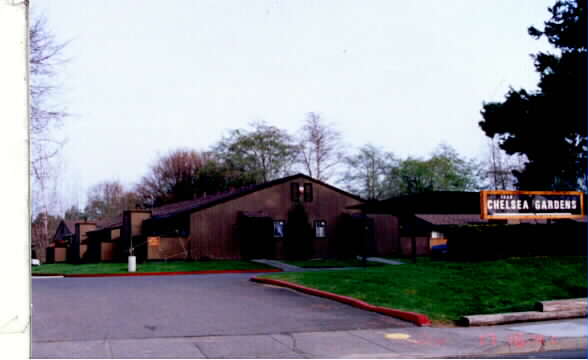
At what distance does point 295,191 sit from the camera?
1556 inches

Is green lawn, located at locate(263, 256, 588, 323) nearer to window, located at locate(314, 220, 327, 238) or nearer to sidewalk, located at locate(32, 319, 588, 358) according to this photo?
sidewalk, located at locate(32, 319, 588, 358)

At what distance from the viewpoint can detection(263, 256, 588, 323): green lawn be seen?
44.8ft

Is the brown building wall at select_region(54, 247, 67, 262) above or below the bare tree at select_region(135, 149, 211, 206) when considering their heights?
below

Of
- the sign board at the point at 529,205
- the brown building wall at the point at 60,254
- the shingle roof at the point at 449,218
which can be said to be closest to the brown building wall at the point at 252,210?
the shingle roof at the point at 449,218

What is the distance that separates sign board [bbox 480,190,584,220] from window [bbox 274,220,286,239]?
18976 mm

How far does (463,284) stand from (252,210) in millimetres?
23491

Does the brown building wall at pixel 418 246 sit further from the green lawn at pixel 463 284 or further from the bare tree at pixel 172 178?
the bare tree at pixel 172 178

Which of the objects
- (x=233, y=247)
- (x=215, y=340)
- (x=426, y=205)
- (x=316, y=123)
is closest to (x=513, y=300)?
(x=215, y=340)

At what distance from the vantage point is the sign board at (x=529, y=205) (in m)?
21.3

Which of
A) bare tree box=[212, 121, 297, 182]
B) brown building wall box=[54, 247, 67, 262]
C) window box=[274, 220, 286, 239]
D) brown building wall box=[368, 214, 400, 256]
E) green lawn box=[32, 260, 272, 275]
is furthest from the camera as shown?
bare tree box=[212, 121, 297, 182]

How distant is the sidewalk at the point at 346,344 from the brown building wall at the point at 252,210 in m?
26.2

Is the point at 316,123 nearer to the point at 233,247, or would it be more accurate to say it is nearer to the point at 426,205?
the point at 426,205

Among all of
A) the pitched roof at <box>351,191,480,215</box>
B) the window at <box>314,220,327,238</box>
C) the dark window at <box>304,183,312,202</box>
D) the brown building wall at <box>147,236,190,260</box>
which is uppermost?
the dark window at <box>304,183,312,202</box>

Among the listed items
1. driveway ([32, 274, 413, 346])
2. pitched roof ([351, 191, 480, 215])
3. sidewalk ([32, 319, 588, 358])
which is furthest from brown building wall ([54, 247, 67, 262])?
sidewalk ([32, 319, 588, 358])
